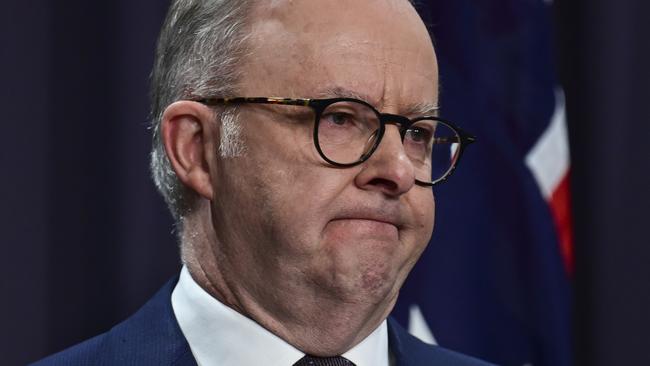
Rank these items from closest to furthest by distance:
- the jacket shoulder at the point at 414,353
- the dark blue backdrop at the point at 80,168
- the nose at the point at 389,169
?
the nose at the point at 389,169 < the jacket shoulder at the point at 414,353 < the dark blue backdrop at the point at 80,168

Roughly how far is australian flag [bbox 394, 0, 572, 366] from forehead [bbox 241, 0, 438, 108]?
2.85 ft

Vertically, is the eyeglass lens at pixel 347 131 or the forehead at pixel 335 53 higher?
the forehead at pixel 335 53

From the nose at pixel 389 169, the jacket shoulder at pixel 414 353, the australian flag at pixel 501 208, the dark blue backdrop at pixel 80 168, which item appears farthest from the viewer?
the australian flag at pixel 501 208

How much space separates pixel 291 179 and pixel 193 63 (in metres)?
0.32

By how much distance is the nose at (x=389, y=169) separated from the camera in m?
1.48

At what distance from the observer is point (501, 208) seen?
8.10ft

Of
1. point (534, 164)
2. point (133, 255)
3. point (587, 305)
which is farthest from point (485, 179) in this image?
point (133, 255)

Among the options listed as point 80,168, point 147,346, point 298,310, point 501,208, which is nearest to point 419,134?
point 298,310

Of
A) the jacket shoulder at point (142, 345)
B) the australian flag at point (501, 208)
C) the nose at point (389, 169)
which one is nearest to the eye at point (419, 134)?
the nose at point (389, 169)

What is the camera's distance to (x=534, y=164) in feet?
8.04

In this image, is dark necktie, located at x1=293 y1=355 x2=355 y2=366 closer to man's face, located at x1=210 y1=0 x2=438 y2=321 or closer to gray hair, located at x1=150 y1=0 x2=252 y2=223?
man's face, located at x1=210 y1=0 x2=438 y2=321

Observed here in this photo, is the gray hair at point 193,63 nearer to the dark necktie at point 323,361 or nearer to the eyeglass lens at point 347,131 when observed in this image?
the eyeglass lens at point 347,131

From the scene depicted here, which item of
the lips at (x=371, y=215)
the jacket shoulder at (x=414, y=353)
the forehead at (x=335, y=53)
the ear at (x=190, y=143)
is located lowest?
the jacket shoulder at (x=414, y=353)

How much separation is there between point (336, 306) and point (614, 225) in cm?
142
